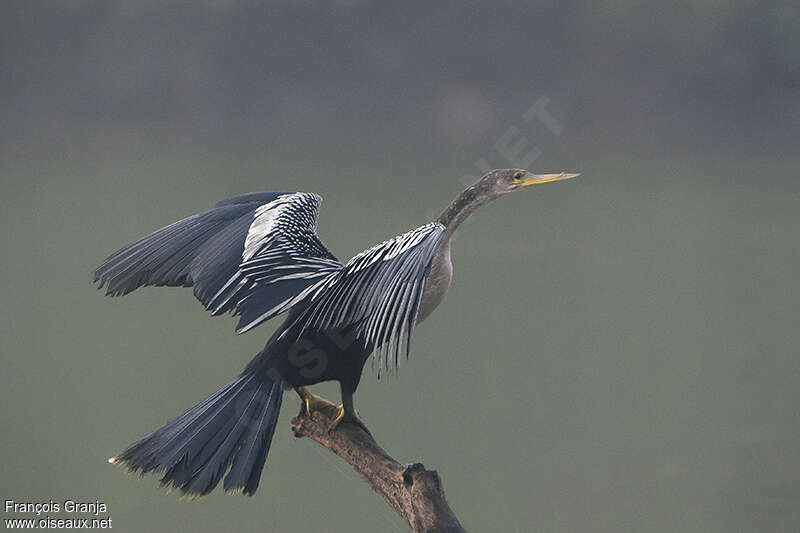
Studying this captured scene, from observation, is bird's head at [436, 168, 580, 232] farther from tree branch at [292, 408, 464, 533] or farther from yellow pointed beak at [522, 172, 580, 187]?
tree branch at [292, 408, 464, 533]

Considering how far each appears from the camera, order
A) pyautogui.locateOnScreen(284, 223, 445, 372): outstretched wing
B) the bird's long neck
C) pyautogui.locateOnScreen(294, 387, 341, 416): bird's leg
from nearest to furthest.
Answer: pyautogui.locateOnScreen(284, 223, 445, 372): outstretched wing < the bird's long neck < pyautogui.locateOnScreen(294, 387, 341, 416): bird's leg

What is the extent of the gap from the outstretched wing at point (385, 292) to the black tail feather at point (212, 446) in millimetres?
189

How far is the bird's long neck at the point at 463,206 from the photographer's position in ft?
4.11

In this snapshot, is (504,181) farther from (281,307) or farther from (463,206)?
(281,307)

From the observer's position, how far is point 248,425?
1.21 metres

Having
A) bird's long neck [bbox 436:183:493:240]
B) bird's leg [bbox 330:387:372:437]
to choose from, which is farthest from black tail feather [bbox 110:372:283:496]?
bird's long neck [bbox 436:183:493:240]

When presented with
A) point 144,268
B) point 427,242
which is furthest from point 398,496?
point 144,268

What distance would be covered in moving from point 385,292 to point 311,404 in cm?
43

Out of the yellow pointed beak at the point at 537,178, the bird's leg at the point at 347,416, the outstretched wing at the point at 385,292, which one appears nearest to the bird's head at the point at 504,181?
the yellow pointed beak at the point at 537,178

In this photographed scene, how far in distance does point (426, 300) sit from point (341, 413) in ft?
0.84

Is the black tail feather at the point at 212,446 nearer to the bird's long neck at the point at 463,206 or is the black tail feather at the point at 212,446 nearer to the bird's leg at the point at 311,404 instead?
the bird's leg at the point at 311,404

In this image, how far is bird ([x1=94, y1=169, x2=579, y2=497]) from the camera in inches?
Answer: 41.4

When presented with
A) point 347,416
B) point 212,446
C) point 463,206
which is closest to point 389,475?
point 347,416

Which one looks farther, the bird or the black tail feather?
the black tail feather
